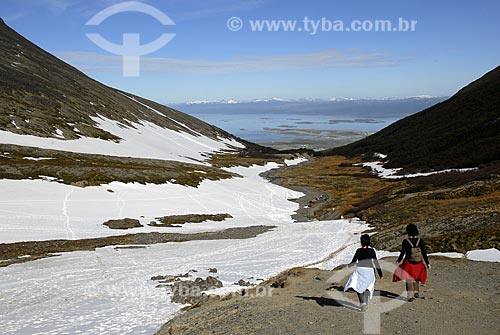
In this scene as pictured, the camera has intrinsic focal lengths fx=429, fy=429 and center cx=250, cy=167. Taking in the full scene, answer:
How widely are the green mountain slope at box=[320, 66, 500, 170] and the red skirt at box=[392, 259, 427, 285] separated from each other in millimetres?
67504

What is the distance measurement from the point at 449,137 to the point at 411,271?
385 feet

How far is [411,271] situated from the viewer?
14.9 metres

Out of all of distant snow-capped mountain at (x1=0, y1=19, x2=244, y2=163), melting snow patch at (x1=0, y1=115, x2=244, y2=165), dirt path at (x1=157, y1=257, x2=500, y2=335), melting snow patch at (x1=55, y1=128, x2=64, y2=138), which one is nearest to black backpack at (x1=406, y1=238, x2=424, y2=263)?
dirt path at (x1=157, y1=257, x2=500, y2=335)

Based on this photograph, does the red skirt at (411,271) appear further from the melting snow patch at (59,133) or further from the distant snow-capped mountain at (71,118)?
the melting snow patch at (59,133)

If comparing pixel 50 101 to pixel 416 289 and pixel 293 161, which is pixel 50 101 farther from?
pixel 416 289

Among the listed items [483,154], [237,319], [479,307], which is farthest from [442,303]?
[483,154]

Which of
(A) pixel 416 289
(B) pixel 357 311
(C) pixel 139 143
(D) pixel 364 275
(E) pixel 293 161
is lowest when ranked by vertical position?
(B) pixel 357 311

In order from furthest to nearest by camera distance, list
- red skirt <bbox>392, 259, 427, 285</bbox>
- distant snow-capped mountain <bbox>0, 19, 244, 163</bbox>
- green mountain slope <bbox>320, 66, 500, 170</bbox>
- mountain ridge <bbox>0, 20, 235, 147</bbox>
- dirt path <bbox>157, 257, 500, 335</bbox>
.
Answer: mountain ridge <bbox>0, 20, 235, 147</bbox>, distant snow-capped mountain <bbox>0, 19, 244, 163</bbox>, green mountain slope <bbox>320, 66, 500, 170</bbox>, red skirt <bbox>392, 259, 427, 285</bbox>, dirt path <bbox>157, 257, 500, 335</bbox>

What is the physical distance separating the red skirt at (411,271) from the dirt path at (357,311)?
34.7 inches

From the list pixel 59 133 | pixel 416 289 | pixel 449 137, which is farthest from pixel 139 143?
pixel 416 289

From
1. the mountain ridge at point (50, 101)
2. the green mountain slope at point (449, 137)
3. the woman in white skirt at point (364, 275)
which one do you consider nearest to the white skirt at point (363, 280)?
the woman in white skirt at point (364, 275)

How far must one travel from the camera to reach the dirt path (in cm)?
1309

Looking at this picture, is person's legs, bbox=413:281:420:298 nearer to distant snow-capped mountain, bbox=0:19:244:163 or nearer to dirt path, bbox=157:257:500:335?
dirt path, bbox=157:257:500:335

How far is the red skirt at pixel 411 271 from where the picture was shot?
1488cm
